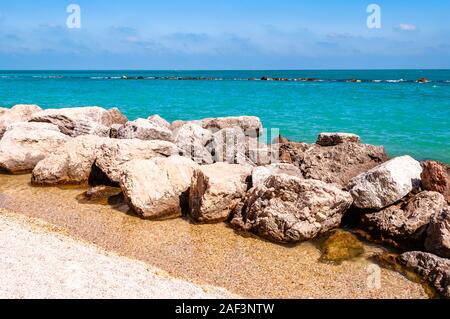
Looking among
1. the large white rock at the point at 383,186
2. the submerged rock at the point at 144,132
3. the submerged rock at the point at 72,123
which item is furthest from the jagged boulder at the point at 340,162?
the submerged rock at the point at 72,123

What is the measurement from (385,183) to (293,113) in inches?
881

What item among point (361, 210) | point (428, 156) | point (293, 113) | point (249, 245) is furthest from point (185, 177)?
point (293, 113)

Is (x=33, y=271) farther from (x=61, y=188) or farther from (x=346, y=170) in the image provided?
(x=346, y=170)

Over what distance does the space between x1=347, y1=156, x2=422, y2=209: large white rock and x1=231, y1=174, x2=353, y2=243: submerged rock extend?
35 cm

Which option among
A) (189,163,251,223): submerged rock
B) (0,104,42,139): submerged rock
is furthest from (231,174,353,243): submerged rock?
(0,104,42,139): submerged rock

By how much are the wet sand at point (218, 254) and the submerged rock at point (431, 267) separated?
0.87 ft

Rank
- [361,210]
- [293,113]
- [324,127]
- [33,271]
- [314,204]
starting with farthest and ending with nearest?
[293,113] < [324,127] < [361,210] < [314,204] < [33,271]

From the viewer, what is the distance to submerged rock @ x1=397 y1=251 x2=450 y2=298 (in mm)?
6574

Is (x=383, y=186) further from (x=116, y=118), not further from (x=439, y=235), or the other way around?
(x=116, y=118)

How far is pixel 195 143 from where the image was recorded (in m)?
12.7

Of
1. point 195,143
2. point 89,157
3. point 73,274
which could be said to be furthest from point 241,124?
point 73,274

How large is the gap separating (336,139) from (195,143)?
4484mm

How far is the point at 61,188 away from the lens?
1139 centimetres

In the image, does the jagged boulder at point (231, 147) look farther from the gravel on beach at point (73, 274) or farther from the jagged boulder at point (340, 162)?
the gravel on beach at point (73, 274)
